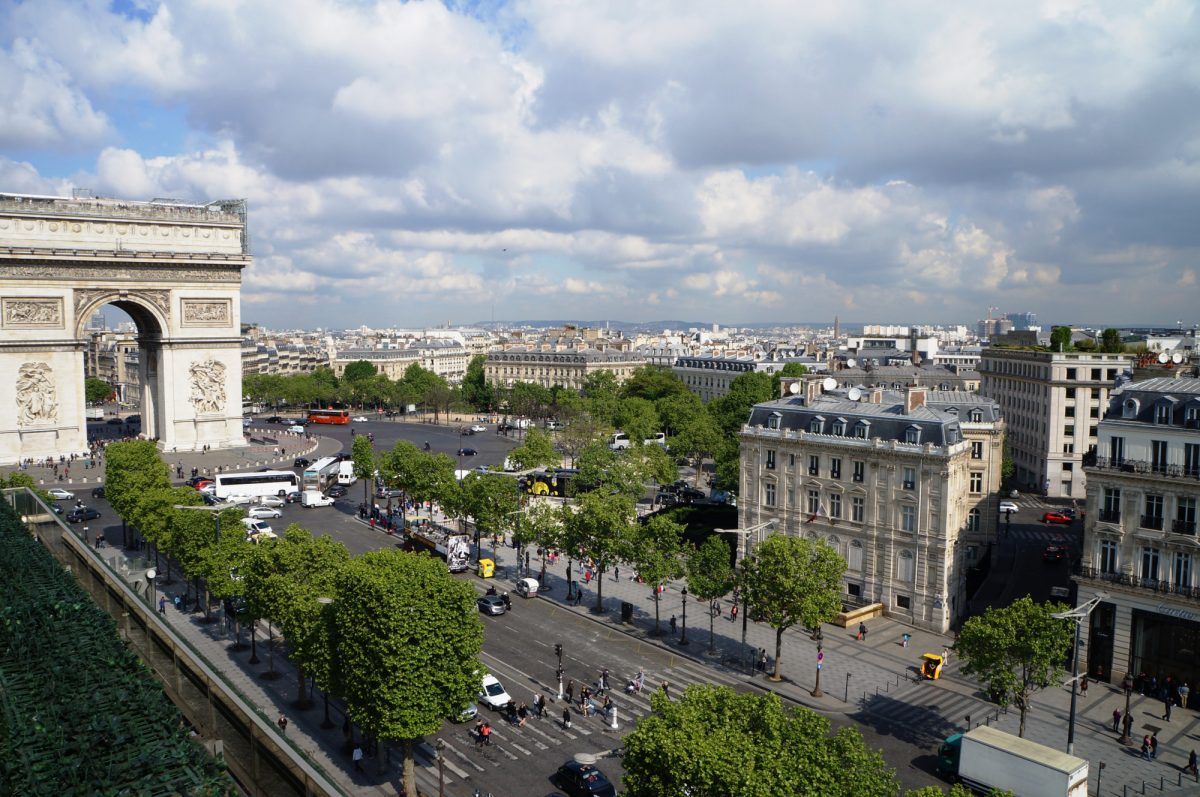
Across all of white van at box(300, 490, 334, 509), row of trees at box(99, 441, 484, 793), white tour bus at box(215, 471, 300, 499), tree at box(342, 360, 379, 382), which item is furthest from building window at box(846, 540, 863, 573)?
tree at box(342, 360, 379, 382)

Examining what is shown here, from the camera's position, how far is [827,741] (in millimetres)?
21156

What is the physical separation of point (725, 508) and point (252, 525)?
115 ft

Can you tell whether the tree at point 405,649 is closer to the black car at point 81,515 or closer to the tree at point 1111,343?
the black car at point 81,515

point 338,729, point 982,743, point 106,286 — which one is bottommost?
point 338,729

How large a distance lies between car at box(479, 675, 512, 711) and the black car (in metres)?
Result: 40.4

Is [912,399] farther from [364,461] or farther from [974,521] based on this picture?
[364,461]

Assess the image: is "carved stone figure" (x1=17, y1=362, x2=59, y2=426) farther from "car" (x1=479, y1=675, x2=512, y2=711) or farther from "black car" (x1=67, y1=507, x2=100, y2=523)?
"car" (x1=479, y1=675, x2=512, y2=711)

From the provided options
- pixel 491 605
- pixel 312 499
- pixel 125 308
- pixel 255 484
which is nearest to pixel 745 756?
pixel 491 605

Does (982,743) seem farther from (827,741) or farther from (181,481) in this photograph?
(181,481)

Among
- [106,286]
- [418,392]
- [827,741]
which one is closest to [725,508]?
[827,741]

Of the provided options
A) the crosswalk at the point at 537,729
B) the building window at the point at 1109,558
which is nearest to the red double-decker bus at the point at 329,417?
the crosswalk at the point at 537,729

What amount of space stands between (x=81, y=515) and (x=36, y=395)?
71.3 ft

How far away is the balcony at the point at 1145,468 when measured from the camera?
34.6 metres

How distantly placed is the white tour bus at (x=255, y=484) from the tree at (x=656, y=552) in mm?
38111
